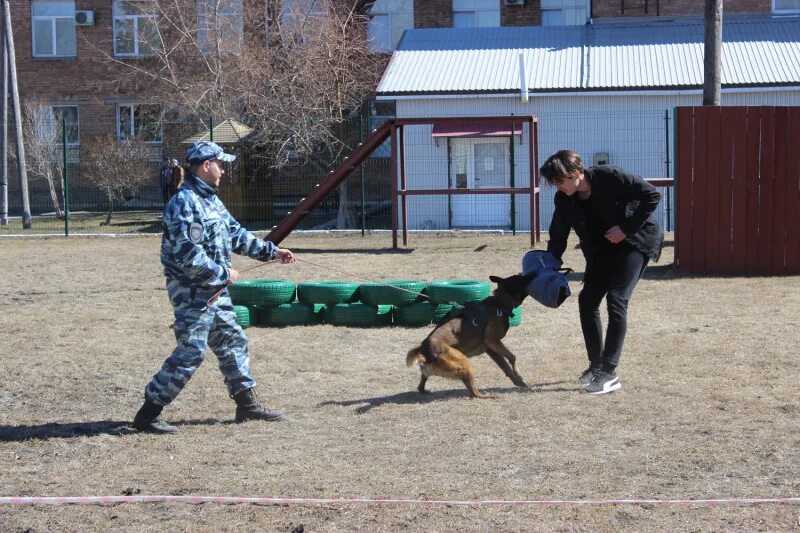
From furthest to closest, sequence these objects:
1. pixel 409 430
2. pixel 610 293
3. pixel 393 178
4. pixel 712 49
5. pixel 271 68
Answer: pixel 271 68
pixel 393 178
pixel 712 49
pixel 610 293
pixel 409 430

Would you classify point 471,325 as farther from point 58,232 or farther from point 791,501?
point 58,232

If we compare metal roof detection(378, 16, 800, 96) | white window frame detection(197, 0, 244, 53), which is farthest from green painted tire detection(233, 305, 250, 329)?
white window frame detection(197, 0, 244, 53)

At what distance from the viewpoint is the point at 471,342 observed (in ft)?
22.4

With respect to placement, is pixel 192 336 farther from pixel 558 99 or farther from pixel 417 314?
pixel 558 99

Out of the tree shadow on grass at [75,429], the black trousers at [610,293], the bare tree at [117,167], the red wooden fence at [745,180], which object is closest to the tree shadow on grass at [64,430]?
the tree shadow on grass at [75,429]

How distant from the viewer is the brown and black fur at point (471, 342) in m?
6.59

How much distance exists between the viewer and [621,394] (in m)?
6.78

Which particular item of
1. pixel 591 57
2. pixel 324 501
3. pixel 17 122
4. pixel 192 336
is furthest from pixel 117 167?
pixel 324 501

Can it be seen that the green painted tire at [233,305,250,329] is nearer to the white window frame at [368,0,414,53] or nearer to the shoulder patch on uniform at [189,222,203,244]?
the shoulder patch on uniform at [189,222,203,244]

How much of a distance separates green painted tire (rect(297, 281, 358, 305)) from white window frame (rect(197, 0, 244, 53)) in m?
19.4

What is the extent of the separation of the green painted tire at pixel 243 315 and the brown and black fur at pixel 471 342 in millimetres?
3228

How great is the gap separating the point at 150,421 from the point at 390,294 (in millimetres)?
3814

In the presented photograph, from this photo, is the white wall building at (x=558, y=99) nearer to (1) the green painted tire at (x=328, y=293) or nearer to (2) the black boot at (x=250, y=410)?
(1) the green painted tire at (x=328, y=293)

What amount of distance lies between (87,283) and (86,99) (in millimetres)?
21009
